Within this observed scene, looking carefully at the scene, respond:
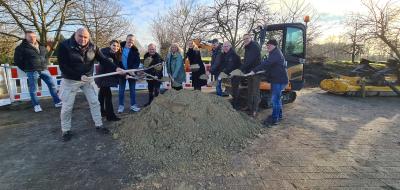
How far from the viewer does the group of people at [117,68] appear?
14.6 ft

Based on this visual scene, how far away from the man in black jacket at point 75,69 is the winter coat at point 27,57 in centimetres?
257

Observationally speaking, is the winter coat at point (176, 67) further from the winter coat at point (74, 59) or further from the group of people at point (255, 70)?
the winter coat at point (74, 59)

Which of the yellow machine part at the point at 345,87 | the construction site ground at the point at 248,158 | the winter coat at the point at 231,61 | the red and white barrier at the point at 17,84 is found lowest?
the construction site ground at the point at 248,158

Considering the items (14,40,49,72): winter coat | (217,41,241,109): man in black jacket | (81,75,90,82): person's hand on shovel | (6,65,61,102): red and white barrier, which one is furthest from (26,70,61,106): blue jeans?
(217,41,241,109): man in black jacket

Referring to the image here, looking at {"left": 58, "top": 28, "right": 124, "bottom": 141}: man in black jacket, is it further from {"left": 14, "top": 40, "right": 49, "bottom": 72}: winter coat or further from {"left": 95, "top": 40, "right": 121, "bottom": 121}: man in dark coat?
{"left": 14, "top": 40, "right": 49, "bottom": 72}: winter coat

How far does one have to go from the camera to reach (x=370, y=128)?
5781 millimetres

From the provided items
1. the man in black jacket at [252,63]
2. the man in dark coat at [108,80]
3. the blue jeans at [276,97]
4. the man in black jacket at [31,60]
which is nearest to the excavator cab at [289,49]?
the man in black jacket at [252,63]

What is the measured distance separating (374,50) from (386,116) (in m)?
13.5

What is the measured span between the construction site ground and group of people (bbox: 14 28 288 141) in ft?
1.67

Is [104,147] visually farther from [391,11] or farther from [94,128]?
[391,11]

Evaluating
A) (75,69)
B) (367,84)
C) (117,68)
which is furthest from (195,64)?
(367,84)

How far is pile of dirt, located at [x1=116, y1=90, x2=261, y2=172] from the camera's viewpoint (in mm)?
3852

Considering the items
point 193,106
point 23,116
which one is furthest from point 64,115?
point 23,116

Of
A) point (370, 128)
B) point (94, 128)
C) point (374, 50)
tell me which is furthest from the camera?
point (374, 50)
